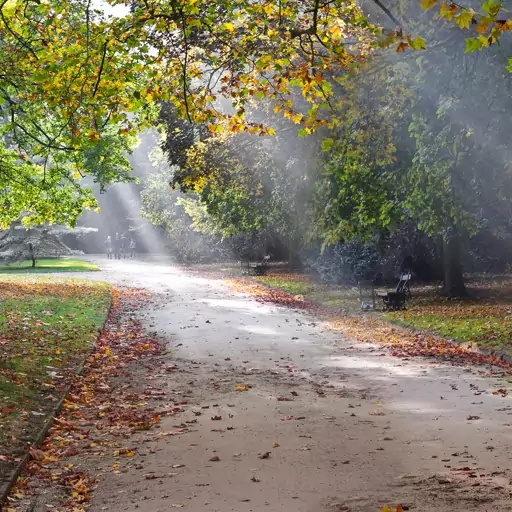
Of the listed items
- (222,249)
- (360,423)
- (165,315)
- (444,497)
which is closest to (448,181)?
(165,315)

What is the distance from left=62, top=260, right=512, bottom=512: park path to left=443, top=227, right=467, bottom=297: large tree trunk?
1168cm

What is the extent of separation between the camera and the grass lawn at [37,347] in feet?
29.6

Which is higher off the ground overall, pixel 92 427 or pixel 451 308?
pixel 451 308

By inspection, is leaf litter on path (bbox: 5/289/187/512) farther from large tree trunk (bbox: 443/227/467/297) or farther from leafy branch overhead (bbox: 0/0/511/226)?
large tree trunk (bbox: 443/227/467/297)

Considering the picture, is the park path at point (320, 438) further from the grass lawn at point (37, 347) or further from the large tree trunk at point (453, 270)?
the large tree trunk at point (453, 270)

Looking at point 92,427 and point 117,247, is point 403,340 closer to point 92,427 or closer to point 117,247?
point 92,427

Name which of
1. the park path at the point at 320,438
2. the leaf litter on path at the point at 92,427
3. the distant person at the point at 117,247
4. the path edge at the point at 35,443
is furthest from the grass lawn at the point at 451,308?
the distant person at the point at 117,247

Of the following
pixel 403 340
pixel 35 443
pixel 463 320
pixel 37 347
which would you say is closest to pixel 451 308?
pixel 463 320

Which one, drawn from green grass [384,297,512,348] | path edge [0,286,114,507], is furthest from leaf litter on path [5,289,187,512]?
green grass [384,297,512,348]

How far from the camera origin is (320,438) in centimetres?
815

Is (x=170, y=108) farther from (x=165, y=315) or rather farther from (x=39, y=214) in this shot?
(x=165, y=315)

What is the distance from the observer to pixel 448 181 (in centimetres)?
1934

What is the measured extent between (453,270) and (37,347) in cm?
1581

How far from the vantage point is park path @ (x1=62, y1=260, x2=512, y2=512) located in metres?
6.20
